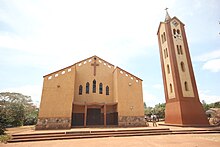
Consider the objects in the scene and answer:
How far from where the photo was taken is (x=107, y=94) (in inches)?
678

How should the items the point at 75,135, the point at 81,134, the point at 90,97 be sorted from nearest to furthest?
the point at 75,135, the point at 81,134, the point at 90,97

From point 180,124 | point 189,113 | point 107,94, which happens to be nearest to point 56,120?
point 107,94

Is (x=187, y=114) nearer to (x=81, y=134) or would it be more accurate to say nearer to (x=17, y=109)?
(x=81, y=134)

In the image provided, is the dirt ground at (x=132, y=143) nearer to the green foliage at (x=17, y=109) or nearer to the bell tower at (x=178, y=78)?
the bell tower at (x=178, y=78)

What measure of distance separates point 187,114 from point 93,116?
36.1 ft

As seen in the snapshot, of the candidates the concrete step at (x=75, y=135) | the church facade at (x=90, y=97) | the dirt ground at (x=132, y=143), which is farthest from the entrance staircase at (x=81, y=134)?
the church facade at (x=90, y=97)

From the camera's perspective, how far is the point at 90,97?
16.5 metres

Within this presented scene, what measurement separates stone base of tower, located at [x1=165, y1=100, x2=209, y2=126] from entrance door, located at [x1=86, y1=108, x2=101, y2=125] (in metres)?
9.04

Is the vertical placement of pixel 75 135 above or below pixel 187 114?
below

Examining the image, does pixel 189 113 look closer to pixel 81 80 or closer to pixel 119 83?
pixel 119 83

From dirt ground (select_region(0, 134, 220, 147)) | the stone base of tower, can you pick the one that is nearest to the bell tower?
the stone base of tower

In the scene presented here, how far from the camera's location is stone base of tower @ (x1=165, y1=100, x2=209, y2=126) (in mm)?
15070

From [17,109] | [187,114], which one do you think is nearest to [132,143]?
[187,114]

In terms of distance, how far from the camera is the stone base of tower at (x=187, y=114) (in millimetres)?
15070
